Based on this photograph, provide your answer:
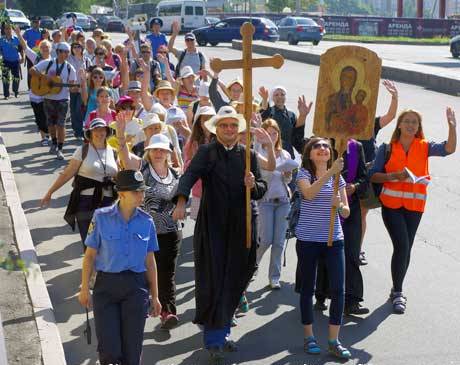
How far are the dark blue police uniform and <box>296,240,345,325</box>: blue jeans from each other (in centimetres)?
159

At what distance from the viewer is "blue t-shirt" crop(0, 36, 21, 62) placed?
847 inches

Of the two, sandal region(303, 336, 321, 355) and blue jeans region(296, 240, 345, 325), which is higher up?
blue jeans region(296, 240, 345, 325)

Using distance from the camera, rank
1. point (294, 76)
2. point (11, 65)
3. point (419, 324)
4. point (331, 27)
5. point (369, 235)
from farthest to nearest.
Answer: point (331, 27) < point (294, 76) < point (11, 65) < point (369, 235) < point (419, 324)

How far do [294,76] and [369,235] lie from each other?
19.0 metres

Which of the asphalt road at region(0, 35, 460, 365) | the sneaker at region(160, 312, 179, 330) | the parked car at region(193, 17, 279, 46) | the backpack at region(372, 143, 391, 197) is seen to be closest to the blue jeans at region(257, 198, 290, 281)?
the asphalt road at region(0, 35, 460, 365)

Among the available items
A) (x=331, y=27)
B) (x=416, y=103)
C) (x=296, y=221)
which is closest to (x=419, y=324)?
(x=296, y=221)

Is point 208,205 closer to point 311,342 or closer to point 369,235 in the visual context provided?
point 311,342

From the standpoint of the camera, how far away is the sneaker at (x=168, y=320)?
7.81 m

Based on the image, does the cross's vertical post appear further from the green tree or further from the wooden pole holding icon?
the green tree

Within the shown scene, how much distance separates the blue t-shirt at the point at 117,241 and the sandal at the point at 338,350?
1.77 meters

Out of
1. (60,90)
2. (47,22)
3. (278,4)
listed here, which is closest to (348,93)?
(60,90)

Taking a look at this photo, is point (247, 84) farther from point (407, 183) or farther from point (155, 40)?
point (155, 40)

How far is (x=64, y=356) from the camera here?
23.3ft

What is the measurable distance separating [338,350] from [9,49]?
16.2m
